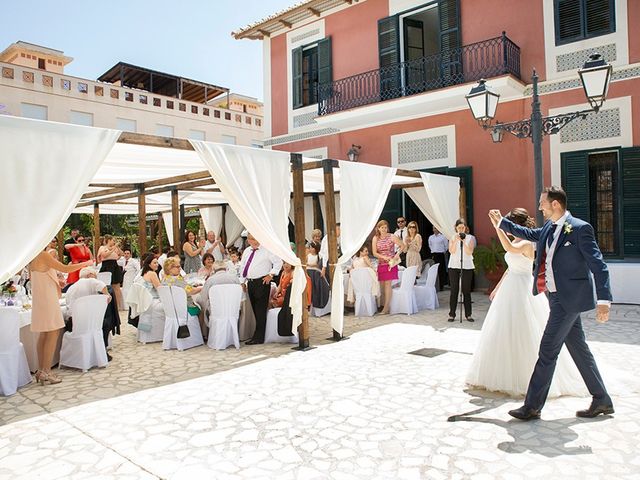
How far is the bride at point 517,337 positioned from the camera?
3930mm

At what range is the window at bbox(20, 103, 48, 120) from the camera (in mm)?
19642

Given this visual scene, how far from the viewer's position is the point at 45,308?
4.71 meters

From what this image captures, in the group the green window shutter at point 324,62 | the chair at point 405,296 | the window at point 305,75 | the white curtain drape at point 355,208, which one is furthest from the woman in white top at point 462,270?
the window at point 305,75

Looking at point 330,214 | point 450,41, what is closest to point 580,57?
point 450,41

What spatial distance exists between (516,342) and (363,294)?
168 inches

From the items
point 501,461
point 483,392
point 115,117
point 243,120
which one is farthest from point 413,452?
point 243,120

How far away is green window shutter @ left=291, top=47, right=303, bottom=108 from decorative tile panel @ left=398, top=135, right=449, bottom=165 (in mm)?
3510

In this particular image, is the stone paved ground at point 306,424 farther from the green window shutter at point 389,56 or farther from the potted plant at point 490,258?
the green window shutter at point 389,56

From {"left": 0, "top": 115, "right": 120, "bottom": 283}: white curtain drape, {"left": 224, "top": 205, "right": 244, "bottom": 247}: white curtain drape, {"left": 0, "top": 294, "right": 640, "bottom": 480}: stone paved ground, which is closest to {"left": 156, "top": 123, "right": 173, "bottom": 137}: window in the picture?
{"left": 224, "top": 205, "right": 244, "bottom": 247}: white curtain drape

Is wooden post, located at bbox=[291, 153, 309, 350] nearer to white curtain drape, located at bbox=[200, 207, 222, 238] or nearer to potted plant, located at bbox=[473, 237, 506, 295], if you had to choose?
potted plant, located at bbox=[473, 237, 506, 295]

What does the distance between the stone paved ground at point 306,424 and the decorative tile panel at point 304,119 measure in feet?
29.0

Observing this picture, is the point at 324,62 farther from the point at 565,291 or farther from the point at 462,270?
the point at 565,291

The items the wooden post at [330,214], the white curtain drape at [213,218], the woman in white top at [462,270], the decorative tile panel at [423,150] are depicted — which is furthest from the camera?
the white curtain drape at [213,218]

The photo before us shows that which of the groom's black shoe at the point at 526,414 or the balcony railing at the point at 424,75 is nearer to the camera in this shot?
the groom's black shoe at the point at 526,414
